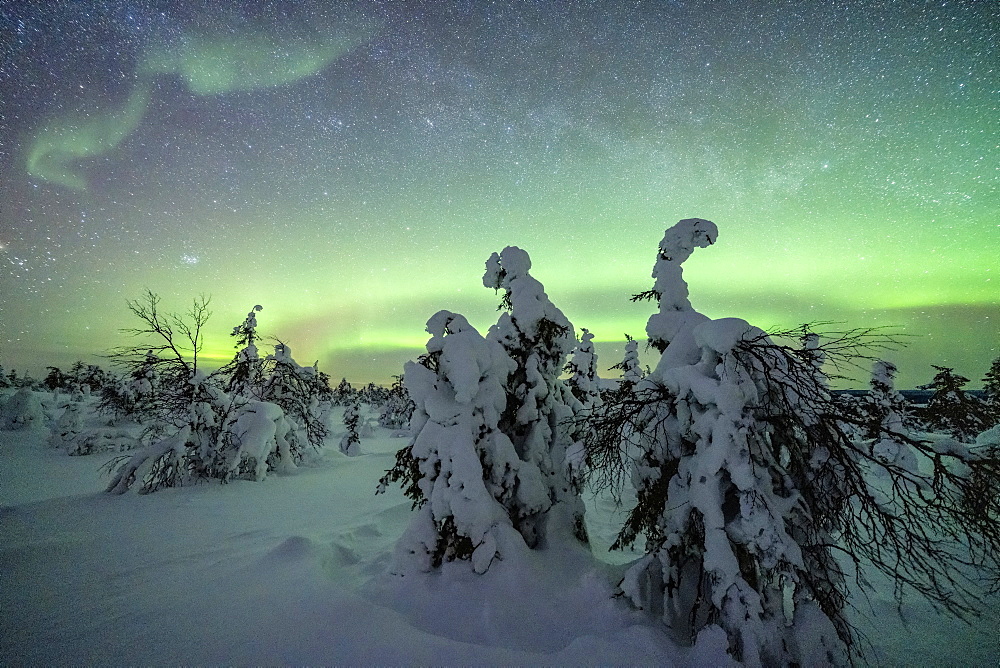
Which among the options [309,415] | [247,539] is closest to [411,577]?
[247,539]

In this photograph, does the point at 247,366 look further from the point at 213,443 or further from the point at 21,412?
the point at 21,412

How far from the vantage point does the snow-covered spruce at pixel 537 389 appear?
702cm

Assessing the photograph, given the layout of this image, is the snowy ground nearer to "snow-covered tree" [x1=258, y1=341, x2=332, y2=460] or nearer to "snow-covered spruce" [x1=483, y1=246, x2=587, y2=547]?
"snow-covered spruce" [x1=483, y1=246, x2=587, y2=547]

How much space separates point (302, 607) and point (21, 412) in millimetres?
34595

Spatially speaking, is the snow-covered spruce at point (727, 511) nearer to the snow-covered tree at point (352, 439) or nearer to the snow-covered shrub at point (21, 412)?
the snow-covered tree at point (352, 439)

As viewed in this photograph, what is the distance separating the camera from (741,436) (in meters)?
4.37

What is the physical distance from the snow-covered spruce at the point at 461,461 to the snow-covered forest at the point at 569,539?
40mm

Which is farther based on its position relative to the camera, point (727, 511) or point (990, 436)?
point (990, 436)

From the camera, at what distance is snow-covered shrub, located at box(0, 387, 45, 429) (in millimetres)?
23875

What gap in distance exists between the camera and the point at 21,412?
79.7 feet

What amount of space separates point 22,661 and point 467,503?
4922mm

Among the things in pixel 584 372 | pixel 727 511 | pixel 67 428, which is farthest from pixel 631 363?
pixel 67 428

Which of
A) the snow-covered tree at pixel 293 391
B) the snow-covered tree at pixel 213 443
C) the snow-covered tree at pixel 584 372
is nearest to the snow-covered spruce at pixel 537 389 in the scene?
the snow-covered tree at pixel 213 443

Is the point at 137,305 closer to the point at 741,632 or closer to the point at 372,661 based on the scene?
the point at 372,661
